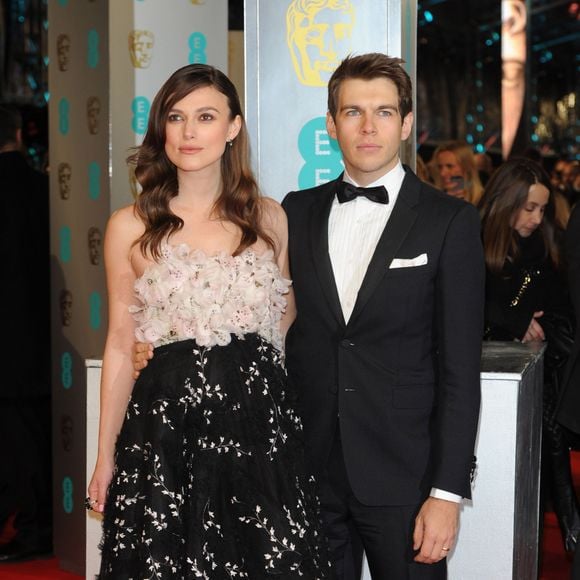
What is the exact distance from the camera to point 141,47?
419 centimetres

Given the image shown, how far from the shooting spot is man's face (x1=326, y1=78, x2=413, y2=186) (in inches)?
96.7

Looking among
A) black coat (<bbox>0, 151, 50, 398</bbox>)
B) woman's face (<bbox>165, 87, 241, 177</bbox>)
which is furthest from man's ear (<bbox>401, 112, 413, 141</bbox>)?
black coat (<bbox>0, 151, 50, 398</bbox>)

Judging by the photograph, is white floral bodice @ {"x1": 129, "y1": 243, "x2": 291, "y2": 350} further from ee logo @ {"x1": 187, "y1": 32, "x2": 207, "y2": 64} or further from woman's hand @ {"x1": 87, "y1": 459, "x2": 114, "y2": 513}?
ee logo @ {"x1": 187, "y1": 32, "x2": 207, "y2": 64}

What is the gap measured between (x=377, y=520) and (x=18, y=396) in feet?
9.35

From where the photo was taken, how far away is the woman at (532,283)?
441 cm

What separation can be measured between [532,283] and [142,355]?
2.44m

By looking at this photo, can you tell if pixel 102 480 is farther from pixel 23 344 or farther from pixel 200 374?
pixel 23 344

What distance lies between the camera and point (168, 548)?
7.64 feet

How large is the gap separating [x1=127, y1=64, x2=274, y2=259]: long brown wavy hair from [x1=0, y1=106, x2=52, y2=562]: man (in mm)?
2305

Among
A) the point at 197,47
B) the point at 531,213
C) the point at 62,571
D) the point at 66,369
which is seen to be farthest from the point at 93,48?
the point at 62,571

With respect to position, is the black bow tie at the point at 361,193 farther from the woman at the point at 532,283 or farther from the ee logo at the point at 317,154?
the woman at the point at 532,283

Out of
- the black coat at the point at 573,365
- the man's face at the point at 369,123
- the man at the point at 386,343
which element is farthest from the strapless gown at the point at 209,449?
the black coat at the point at 573,365

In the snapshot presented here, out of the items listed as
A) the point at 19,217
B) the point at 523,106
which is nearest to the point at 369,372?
the point at 19,217

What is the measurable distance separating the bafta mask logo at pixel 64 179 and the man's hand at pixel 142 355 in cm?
207
